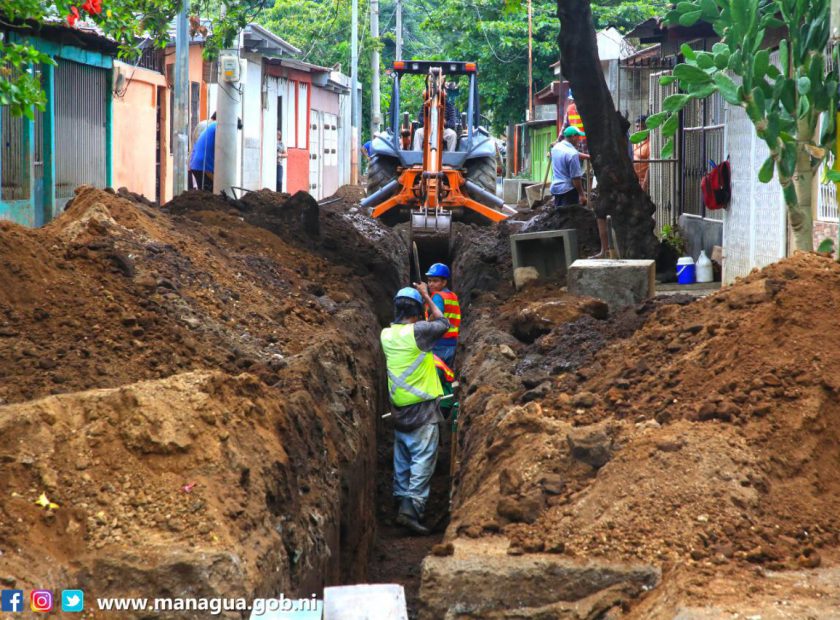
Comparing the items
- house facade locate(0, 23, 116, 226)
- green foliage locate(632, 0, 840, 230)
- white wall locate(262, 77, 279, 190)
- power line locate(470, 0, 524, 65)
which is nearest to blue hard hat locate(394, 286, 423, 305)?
green foliage locate(632, 0, 840, 230)

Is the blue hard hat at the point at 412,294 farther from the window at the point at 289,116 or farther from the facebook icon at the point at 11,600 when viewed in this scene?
the window at the point at 289,116

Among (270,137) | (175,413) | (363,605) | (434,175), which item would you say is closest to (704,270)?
(434,175)

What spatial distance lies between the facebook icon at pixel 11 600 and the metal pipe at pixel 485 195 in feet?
40.4

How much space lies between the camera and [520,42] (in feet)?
120

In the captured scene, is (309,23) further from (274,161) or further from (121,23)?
(121,23)

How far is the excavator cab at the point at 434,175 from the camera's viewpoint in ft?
52.2

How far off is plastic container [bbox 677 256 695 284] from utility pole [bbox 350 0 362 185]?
2001cm

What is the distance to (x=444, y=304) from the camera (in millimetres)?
11312

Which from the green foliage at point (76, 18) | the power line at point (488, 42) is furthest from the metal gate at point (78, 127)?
the power line at point (488, 42)

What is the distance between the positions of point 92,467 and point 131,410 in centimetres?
45

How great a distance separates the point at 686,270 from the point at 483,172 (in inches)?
161

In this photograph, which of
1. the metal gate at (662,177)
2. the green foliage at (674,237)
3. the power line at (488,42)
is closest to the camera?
the green foliage at (674,237)

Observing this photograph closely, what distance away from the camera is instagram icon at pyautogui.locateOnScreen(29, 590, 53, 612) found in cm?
486

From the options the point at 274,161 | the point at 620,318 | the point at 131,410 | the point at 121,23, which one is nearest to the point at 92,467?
the point at 131,410
